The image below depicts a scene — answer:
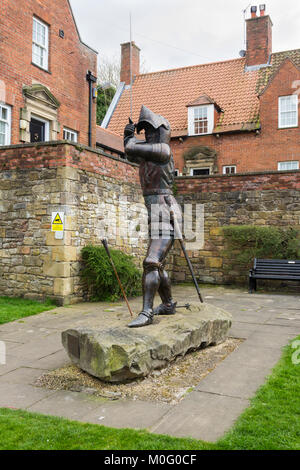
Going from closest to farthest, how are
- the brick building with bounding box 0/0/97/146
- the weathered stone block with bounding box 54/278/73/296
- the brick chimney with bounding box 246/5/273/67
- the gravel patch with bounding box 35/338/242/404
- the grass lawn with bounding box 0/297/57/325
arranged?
the gravel patch with bounding box 35/338/242/404 → the grass lawn with bounding box 0/297/57/325 → the weathered stone block with bounding box 54/278/73/296 → the brick building with bounding box 0/0/97/146 → the brick chimney with bounding box 246/5/273/67

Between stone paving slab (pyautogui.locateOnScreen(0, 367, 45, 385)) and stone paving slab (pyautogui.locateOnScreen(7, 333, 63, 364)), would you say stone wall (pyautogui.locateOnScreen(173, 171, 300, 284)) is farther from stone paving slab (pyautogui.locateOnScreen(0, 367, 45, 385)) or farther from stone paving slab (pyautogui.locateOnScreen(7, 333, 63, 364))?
stone paving slab (pyautogui.locateOnScreen(0, 367, 45, 385))

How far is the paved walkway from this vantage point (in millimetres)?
3354

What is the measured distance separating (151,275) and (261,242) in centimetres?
696

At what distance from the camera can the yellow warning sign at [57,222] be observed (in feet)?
28.6

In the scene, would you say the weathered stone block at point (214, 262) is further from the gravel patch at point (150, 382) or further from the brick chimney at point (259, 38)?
the brick chimney at point (259, 38)

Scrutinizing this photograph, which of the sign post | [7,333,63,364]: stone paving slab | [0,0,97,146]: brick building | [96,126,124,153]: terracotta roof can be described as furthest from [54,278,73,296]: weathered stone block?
[96,126,124,153]: terracotta roof

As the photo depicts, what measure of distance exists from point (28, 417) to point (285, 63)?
60.6ft

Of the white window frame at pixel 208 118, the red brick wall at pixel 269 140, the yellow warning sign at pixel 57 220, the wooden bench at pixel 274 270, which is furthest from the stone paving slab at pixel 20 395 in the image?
the white window frame at pixel 208 118

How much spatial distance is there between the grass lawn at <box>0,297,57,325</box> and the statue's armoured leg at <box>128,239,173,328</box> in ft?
10.3

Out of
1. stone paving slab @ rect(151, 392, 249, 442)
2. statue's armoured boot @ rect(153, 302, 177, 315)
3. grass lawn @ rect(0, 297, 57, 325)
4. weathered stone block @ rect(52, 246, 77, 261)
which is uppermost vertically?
weathered stone block @ rect(52, 246, 77, 261)

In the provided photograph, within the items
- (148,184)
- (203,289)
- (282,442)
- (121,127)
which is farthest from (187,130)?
(282,442)

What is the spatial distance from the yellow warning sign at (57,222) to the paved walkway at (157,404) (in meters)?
1.79

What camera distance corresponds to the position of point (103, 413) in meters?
3.52

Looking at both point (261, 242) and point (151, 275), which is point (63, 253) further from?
point (261, 242)
